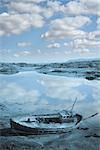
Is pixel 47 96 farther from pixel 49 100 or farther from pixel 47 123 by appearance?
pixel 47 123

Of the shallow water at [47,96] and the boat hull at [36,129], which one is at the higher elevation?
the shallow water at [47,96]

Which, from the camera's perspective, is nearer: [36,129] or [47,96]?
[36,129]

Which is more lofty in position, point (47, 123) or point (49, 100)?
point (49, 100)

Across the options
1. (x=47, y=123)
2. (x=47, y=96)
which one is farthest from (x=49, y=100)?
(x=47, y=123)

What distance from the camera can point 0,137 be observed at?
8.90 ft

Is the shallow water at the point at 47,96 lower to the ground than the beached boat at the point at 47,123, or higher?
higher

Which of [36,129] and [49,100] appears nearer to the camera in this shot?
[36,129]

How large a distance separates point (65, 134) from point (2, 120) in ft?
1.84

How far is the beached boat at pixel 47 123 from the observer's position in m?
2.77

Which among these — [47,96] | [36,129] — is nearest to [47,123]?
[36,129]

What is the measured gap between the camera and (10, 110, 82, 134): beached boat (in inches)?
109

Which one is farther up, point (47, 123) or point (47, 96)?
point (47, 96)

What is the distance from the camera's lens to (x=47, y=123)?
2838mm

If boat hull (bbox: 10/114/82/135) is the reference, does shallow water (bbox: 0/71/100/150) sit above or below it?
above
